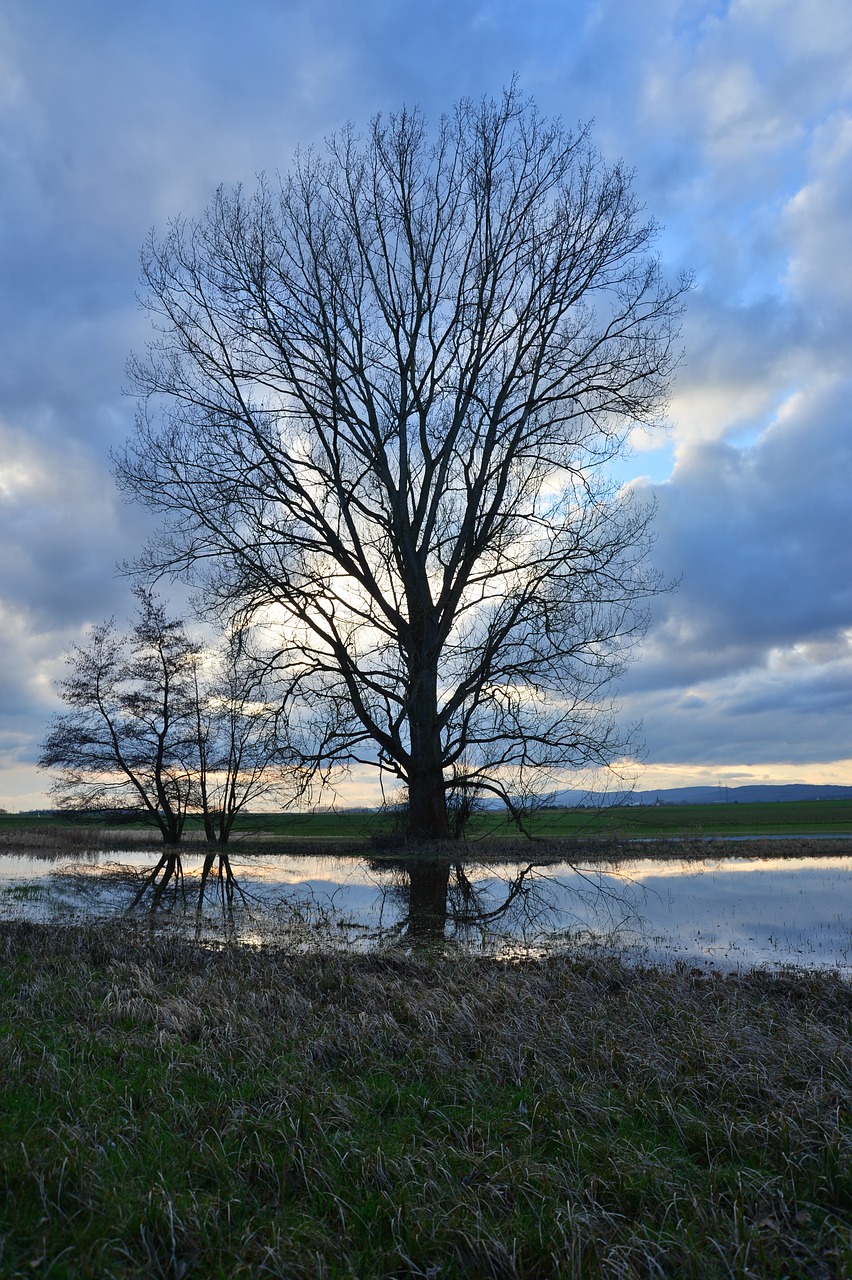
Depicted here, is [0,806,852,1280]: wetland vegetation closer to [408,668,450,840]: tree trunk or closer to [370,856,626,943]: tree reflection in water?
[370,856,626,943]: tree reflection in water

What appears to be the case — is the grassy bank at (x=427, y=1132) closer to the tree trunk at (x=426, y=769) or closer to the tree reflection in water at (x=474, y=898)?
the tree reflection in water at (x=474, y=898)

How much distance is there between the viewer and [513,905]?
1513cm

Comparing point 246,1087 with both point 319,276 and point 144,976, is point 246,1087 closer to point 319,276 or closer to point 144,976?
point 144,976

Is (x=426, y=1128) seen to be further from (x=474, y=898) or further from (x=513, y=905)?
(x=474, y=898)

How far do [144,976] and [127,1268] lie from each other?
4996mm

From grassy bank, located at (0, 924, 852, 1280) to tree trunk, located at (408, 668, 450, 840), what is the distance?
1661cm

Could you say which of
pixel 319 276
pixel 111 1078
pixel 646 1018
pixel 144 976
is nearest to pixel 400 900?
pixel 144 976

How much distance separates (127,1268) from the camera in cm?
339

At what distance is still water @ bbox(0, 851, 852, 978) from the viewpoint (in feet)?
35.8

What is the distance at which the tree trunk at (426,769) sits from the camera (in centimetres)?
2414

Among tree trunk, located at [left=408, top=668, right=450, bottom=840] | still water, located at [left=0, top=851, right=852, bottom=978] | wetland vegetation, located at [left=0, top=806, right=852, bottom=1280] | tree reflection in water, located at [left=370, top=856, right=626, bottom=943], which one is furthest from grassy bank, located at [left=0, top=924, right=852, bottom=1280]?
tree trunk, located at [left=408, top=668, right=450, bottom=840]

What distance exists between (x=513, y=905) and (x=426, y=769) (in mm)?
9455

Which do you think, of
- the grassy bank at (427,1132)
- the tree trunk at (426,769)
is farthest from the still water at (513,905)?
the grassy bank at (427,1132)

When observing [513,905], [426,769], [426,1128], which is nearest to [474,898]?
[513,905]
